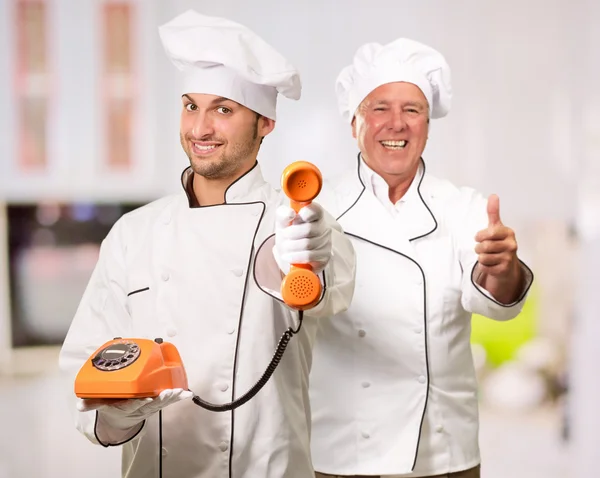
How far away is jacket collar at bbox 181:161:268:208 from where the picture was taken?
1688 millimetres

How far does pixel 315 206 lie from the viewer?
138 centimetres

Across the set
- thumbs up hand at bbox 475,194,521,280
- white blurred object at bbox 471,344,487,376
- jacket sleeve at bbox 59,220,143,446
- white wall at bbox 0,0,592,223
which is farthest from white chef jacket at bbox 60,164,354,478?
white blurred object at bbox 471,344,487,376

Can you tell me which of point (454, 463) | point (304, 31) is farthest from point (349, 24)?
point (454, 463)

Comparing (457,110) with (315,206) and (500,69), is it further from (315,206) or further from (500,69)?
(315,206)

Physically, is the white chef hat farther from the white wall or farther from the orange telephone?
the orange telephone

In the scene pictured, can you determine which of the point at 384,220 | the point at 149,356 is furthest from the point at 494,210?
the point at 149,356

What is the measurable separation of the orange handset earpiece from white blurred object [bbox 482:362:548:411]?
185 cm

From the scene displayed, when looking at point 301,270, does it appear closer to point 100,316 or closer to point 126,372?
point 126,372

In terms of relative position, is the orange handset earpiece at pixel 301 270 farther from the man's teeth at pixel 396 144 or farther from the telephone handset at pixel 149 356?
the man's teeth at pixel 396 144

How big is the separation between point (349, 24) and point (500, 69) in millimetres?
552

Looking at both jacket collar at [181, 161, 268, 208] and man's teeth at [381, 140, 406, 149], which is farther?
man's teeth at [381, 140, 406, 149]

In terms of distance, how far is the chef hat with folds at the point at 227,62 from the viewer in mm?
1678

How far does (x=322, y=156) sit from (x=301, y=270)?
59.5 inches

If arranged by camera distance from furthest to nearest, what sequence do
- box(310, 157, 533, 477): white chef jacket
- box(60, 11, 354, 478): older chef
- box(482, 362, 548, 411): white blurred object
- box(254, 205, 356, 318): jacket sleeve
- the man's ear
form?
box(482, 362, 548, 411): white blurred object
box(310, 157, 533, 477): white chef jacket
the man's ear
box(60, 11, 354, 478): older chef
box(254, 205, 356, 318): jacket sleeve
